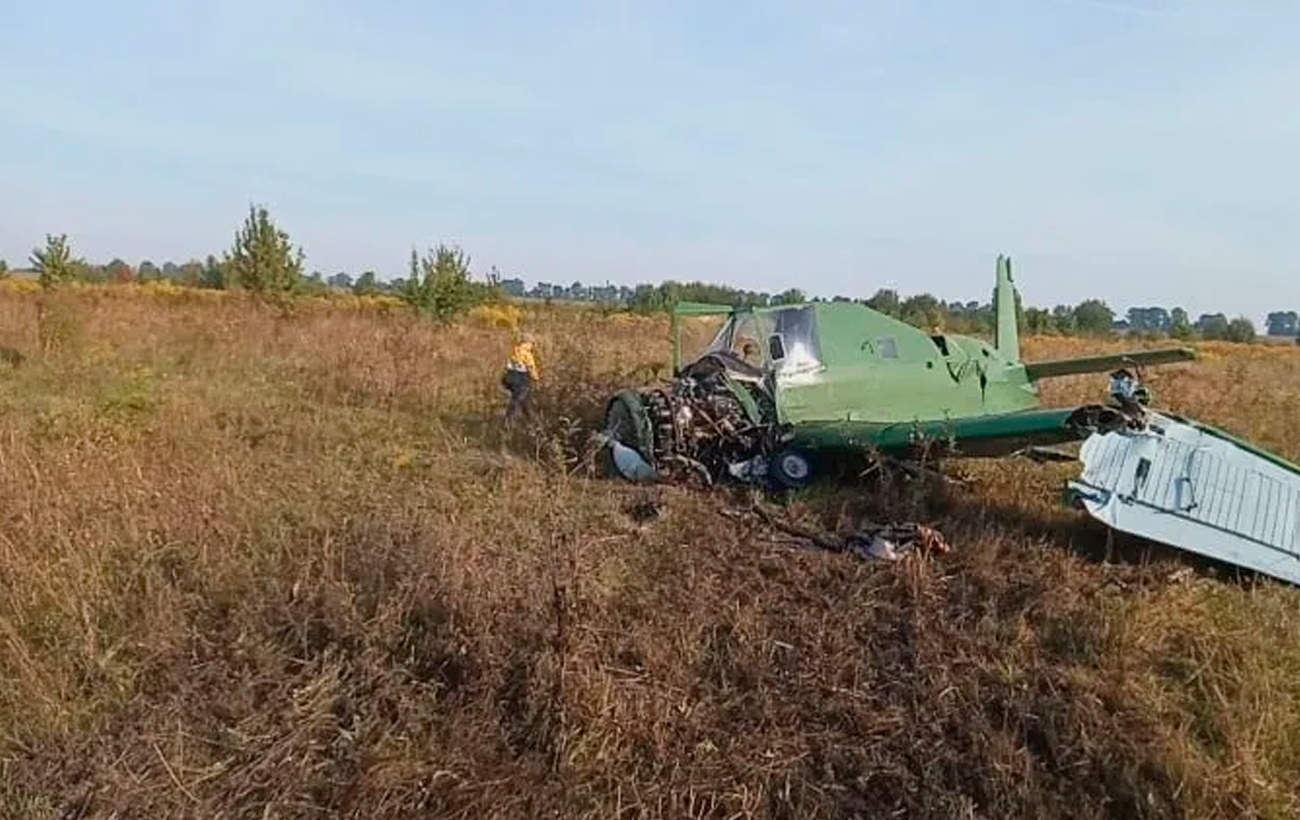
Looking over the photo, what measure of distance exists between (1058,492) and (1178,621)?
244cm

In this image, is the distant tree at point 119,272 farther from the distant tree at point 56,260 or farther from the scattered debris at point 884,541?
the scattered debris at point 884,541

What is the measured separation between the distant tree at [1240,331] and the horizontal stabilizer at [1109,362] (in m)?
57.7

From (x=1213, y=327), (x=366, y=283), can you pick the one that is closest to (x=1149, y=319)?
(x=1213, y=327)

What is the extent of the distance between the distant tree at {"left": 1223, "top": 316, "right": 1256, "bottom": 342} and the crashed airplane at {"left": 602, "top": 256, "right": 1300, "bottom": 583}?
58.8m

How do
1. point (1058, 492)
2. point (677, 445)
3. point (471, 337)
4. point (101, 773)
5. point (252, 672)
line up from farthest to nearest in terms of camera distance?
1. point (471, 337)
2. point (677, 445)
3. point (1058, 492)
4. point (252, 672)
5. point (101, 773)

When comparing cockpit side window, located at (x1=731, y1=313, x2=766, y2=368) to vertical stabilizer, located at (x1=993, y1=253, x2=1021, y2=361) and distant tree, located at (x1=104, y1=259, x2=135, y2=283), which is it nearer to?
vertical stabilizer, located at (x1=993, y1=253, x2=1021, y2=361)

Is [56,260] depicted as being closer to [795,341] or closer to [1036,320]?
[795,341]

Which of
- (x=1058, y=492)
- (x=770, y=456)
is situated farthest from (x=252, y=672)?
(x=1058, y=492)

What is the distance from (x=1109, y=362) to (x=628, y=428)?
4225mm

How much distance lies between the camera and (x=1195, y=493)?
515cm

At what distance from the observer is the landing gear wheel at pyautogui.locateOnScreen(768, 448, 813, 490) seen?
6.93 metres

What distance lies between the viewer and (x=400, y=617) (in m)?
4.08

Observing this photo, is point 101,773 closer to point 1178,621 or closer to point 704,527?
point 704,527

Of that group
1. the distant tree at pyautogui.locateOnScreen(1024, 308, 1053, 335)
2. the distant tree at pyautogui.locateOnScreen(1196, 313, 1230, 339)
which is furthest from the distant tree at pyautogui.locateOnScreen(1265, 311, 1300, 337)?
the distant tree at pyautogui.locateOnScreen(1024, 308, 1053, 335)
